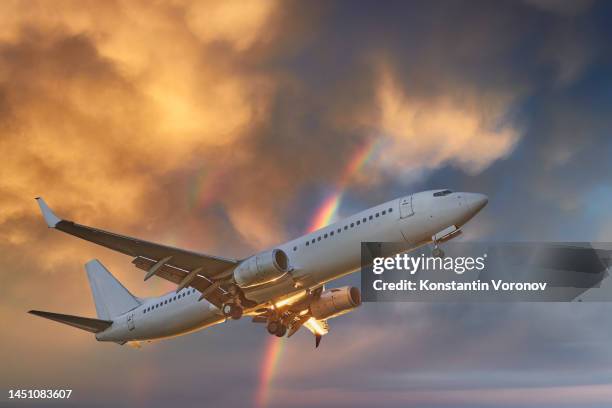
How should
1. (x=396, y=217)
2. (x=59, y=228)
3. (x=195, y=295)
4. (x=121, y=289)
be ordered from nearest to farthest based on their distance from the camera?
1. (x=59, y=228)
2. (x=396, y=217)
3. (x=195, y=295)
4. (x=121, y=289)

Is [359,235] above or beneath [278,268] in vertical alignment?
above

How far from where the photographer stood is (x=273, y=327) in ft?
166

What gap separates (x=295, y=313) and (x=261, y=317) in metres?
2.38

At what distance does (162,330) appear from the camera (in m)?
49.3

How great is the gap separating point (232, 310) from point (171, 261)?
186 inches

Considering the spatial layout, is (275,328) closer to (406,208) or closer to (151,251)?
(151,251)

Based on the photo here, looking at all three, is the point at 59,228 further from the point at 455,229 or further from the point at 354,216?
the point at 455,229

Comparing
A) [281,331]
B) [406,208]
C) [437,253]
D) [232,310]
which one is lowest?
[232,310]

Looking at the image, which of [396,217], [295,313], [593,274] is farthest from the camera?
[295,313]

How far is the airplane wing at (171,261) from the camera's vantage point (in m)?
38.7

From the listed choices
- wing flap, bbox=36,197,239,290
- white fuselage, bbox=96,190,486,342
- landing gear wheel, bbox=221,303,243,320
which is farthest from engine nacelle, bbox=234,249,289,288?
landing gear wheel, bbox=221,303,243,320

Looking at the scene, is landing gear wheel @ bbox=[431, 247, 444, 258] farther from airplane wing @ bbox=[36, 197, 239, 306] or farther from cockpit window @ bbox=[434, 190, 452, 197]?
airplane wing @ bbox=[36, 197, 239, 306]

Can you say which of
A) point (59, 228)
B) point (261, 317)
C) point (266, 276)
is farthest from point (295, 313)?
point (59, 228)

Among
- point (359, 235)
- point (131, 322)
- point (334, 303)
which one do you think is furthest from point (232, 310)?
point (131, 322)
